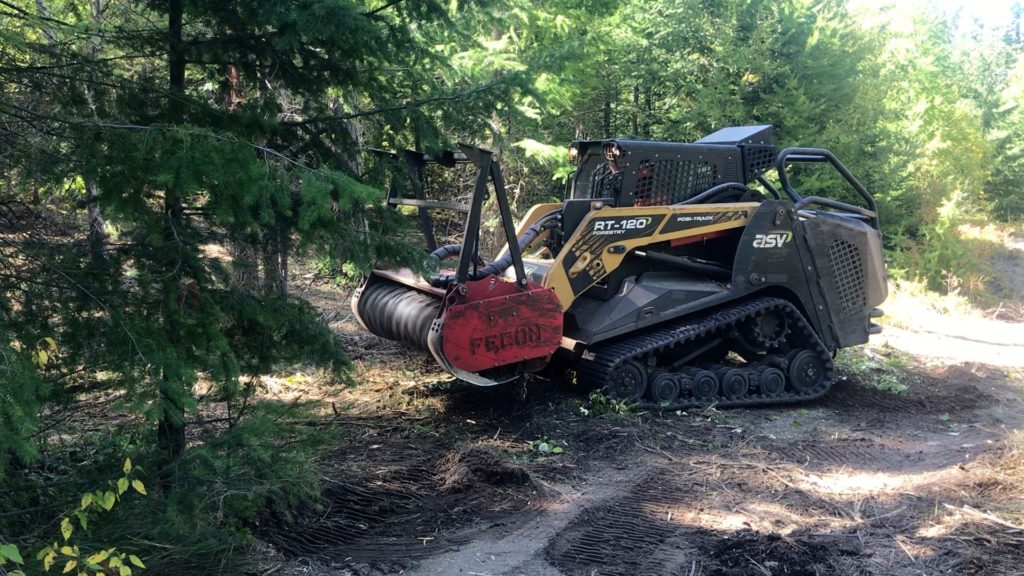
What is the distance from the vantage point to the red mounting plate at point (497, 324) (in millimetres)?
6604

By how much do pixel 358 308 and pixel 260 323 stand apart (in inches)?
156

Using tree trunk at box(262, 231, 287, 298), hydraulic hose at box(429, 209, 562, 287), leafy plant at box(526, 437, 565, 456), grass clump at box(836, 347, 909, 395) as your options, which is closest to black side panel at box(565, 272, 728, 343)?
hydraulic hose at box(429, 209, 562, 287)

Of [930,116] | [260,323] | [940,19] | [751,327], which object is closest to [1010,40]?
[940,19]

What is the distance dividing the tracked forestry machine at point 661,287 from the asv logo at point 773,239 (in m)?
0.01

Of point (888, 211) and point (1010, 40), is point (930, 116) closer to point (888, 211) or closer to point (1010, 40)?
point (888, 211)

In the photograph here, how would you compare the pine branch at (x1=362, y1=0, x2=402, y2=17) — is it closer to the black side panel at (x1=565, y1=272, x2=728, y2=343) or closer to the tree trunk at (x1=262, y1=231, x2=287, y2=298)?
the tree trunk at (x1=262, y1=231, x2=287, y2=298)

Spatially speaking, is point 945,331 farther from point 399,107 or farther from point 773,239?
point 399,107

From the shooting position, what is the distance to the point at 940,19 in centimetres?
4903

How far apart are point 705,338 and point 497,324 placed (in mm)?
2601

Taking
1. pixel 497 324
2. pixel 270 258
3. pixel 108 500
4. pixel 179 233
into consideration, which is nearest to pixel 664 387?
pixel 497 324

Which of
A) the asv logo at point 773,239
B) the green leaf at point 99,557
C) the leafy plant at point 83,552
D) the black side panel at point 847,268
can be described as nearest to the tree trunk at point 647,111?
the black side panel at point 847,268

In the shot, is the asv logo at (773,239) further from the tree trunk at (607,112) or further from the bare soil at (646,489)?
the tree trunk at (607,112)

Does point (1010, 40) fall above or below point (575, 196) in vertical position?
above

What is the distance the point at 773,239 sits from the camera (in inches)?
328
